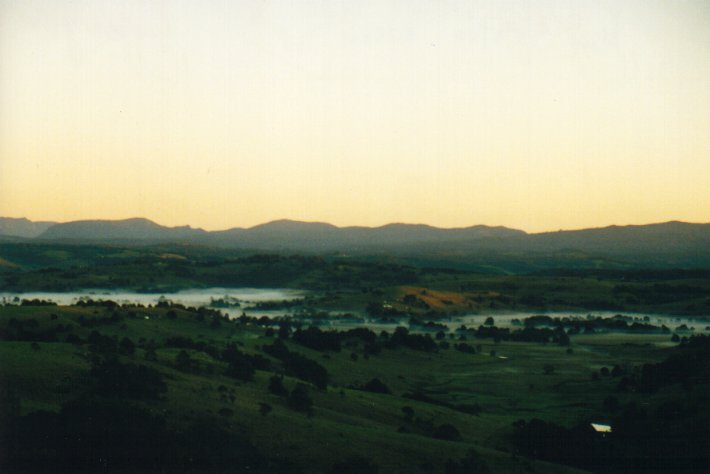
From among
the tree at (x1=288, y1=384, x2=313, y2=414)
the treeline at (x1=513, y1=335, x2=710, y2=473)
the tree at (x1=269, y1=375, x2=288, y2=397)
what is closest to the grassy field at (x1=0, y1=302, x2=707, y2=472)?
the tree at (x1=269, y1=375, x2=288, y2=397)

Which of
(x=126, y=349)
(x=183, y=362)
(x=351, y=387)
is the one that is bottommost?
(x=351, y=387)

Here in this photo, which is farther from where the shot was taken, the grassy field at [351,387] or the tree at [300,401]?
the tree at [300,401]

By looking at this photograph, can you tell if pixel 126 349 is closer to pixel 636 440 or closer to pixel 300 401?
pixel 300 401

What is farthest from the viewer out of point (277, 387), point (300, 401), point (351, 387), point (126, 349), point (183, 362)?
point (351, 387)

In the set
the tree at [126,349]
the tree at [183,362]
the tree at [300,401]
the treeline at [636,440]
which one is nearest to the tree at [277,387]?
the tree at [300,401]

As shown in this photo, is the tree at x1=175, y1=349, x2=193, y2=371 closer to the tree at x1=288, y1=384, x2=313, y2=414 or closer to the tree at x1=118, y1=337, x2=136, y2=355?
the tree at x1=118, y1=337, x2=136, y2=355

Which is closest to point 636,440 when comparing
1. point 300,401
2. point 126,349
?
point 300,401

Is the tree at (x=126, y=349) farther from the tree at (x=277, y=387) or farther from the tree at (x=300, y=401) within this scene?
the tree at (x=300, y=401)

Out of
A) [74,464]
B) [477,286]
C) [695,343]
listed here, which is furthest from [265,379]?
[477,286]

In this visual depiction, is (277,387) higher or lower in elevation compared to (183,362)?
lower

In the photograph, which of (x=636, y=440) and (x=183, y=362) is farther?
(x=183, y=362)
